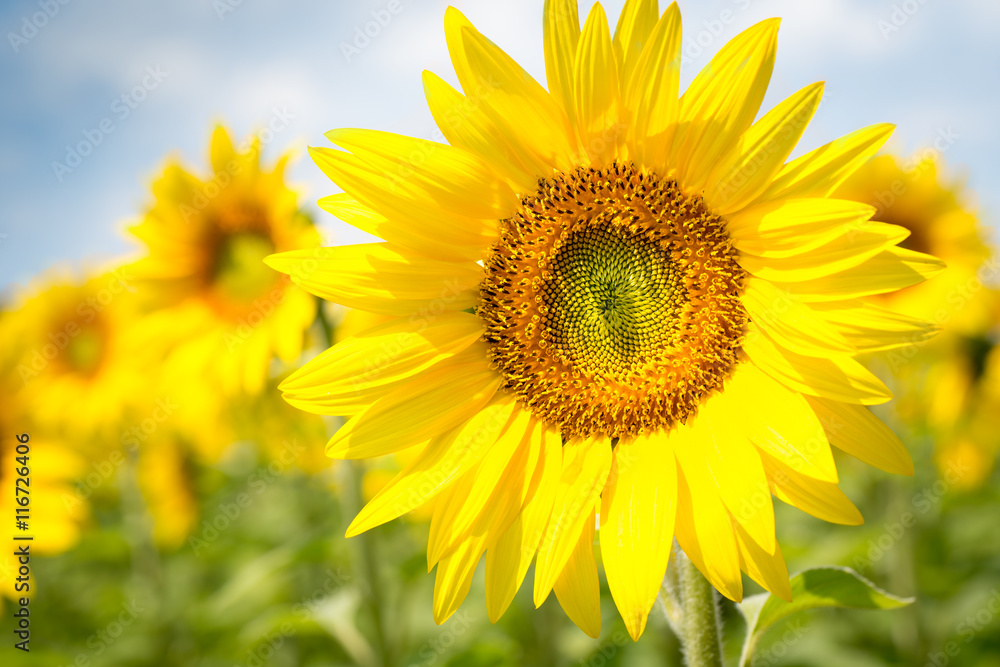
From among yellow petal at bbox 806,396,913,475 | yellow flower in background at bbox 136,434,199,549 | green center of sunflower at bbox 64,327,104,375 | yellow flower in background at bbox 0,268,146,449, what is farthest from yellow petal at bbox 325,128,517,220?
yellow flower in background at bbox 136,434,199,549

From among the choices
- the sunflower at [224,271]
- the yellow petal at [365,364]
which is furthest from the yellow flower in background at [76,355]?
the yellow petal at [365,364]

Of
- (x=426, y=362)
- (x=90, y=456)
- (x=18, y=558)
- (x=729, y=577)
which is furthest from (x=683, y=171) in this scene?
(x=90, y=456)

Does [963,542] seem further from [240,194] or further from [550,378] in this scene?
[240,194]

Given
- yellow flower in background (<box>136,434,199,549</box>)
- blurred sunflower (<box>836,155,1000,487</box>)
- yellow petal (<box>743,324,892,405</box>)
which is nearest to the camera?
yellow petal (<box>743,324,892,405</box>)

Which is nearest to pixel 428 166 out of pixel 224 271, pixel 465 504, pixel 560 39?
pixel 560 39

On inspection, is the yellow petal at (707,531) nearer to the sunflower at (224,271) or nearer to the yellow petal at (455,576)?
the yellow petal at (455,576)

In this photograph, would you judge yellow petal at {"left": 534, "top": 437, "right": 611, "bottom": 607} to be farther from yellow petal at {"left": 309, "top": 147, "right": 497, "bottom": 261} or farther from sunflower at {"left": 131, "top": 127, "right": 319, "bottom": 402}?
sunflower at {"left": 131, "top": 127, "right": 319, "bottom": 402}
